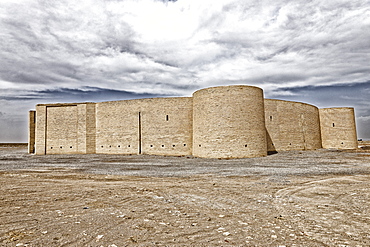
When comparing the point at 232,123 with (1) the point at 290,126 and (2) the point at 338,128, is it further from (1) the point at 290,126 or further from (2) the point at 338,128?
(2) the point at 338,128

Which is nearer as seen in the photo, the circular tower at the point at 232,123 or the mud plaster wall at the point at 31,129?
the circular tower at the point at 232,123

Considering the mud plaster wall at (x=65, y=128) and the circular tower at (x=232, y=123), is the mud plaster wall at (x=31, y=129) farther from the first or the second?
the circular tower at (x=232, y=123)

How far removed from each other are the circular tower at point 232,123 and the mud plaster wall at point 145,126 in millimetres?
3818

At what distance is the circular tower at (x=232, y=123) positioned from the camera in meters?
18.3

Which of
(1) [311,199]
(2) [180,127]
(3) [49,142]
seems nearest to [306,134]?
(2) [180,127]

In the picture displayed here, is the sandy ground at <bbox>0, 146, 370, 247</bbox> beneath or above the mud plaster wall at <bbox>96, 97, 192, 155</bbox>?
beneath

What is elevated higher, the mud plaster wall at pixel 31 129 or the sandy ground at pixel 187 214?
the mud plaster wall at pixel 31 129

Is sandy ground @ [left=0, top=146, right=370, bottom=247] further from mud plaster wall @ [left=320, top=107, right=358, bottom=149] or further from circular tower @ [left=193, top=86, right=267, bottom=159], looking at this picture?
mud plaster wall @ [left=320, top=107, right=358, bottom=149]

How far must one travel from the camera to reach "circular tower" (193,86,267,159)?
1830cm

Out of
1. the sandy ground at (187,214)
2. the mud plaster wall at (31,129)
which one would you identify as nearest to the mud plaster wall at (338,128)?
the sandy ground at (187,214)

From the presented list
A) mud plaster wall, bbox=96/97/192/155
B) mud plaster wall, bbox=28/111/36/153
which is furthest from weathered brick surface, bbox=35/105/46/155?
mud plaster wall, bbox=96/97/192/155

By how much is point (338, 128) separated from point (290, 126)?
9712 mm

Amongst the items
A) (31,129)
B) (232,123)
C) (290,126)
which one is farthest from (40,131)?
(290,126)

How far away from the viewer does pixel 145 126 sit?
23969mm
